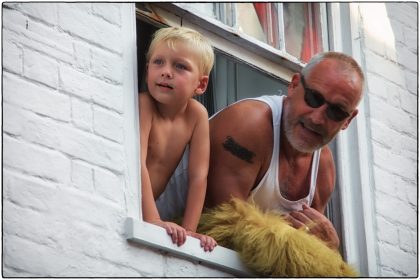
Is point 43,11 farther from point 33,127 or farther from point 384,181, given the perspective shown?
point 384,181

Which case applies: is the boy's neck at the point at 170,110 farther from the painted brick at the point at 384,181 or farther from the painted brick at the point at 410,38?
the painted brick at the point at 410,38

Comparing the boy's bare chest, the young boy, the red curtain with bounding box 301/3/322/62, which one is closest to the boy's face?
the young boy

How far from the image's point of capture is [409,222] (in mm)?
5391

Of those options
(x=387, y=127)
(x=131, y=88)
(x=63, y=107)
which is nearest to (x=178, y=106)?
(x=131, y=88)

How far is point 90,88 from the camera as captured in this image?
4.33m

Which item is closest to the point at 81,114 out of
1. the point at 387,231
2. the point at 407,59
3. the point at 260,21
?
the point at 260,21

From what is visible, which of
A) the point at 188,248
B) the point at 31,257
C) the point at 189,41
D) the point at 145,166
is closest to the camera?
the point at 31,257

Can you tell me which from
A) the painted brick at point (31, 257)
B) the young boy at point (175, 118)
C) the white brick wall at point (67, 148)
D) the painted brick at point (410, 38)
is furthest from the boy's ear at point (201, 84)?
the painted brick at point (410, 38)

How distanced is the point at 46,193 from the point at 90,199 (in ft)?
0.59

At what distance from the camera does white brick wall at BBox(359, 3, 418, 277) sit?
5.30 metres

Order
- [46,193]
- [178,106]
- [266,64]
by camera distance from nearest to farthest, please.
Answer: [46,193] → [178,106] → [266,64]

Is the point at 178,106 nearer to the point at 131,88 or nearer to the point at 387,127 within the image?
the point at 131,88

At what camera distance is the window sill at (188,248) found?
4.23 metres

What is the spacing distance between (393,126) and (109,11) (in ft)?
4.99
